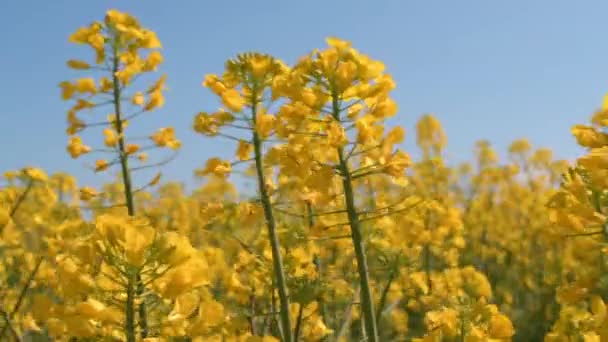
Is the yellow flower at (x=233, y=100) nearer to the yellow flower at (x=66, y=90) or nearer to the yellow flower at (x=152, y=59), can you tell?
the yellow flower at (x=152, y=59)

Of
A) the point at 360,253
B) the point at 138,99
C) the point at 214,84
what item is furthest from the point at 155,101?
the point at 360,253

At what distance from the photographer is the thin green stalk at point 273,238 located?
3.21 meters

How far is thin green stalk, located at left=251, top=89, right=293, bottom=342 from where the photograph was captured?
321 centimetres

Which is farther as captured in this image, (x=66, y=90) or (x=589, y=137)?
(x=66, y=90)

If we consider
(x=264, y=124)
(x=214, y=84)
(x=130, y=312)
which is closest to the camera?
(x=130, y=312)

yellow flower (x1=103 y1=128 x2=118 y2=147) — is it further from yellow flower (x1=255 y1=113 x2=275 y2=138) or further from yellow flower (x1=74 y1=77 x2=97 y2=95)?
yellow flower (x1=255 y1=113 x2=275 y2=138)

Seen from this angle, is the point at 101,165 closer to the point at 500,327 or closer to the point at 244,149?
the point at 244,149

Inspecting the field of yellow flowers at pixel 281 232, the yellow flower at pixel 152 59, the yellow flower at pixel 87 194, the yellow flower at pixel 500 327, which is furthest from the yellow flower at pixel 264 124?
the yellow flower at pixel 87 194

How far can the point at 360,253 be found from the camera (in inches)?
115

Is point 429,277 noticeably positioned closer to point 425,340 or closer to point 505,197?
point 425,340

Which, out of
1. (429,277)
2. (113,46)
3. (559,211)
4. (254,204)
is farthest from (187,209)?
(559,211)

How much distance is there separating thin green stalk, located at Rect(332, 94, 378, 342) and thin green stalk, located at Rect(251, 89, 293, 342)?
440 millimetres

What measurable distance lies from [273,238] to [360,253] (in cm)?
59

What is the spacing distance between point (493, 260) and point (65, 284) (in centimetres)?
1219
